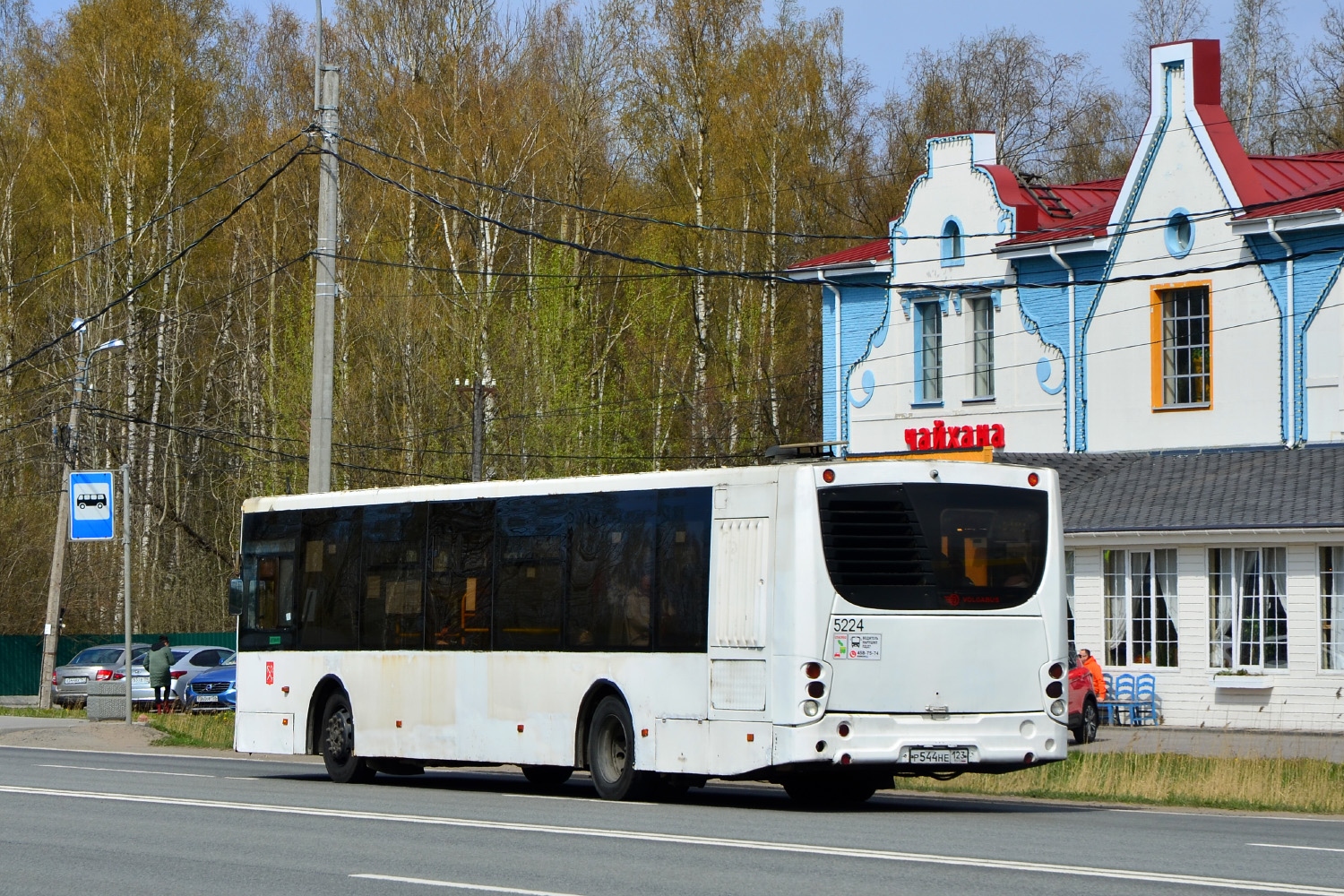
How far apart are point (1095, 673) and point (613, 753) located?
1543cm

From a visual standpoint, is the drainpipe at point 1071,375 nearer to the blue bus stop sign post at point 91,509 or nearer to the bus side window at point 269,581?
the blue bus stop sign post at point 91,509

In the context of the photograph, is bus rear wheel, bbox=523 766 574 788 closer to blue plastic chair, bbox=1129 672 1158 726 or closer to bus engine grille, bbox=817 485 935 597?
bus engine grille, bbox=817 485 935 597

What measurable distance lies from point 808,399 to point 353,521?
31.7 m

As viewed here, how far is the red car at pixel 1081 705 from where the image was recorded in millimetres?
26859

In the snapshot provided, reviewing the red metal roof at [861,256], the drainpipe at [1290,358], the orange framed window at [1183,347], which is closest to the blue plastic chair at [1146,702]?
the drainpipe at [1290,358]

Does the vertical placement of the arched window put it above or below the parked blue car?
above

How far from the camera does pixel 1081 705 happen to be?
2725 centimetres

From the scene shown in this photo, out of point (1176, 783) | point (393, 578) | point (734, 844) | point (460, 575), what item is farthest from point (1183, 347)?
point (734, 844)

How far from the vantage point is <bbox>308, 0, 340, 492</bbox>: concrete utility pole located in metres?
25.7

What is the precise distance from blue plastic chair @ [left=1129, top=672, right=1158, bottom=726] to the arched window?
8603 mm

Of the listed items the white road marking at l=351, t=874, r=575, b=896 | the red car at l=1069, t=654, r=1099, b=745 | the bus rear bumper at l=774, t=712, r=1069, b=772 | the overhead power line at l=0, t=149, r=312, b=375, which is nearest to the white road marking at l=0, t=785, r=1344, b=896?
the white road marking at l=351, t=874, r=575, b=896

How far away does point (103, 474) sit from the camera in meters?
31.4

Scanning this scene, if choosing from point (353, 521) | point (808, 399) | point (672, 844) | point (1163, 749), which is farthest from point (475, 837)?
point (808, 399)

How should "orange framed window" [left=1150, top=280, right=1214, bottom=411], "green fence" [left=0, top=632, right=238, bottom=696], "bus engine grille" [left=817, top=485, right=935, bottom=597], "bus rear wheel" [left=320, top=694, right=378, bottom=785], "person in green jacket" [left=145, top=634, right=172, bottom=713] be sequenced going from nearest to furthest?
1. "bus engine grille" [left=817, top=485, right=935, bottom=597]
2. "bus rear wheel" [left=320, top=694, right=378, bottom=785]
3. "orange framed window" [left=1150, top=280, right=1214, bottom=411]
4. "person in green jacket" [left=145, top=634, right=172, bottom=713]
5. "green fence" [left=0, top=632, right=238, bottom=696]
